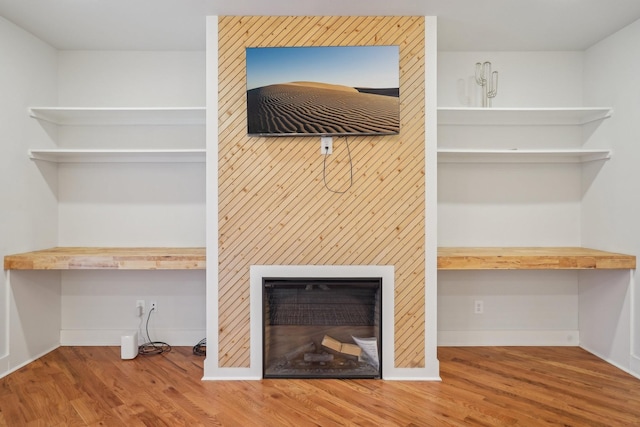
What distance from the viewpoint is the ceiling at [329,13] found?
256cm

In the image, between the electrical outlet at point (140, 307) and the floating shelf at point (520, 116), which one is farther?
the electrical outlet at point (140, 307)

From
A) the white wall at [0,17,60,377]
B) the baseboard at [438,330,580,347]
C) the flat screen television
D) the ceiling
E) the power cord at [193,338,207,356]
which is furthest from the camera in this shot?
the baseboard at [438,330,580,347]

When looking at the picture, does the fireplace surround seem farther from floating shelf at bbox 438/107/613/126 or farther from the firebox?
floating shelf at bbox 438/107/613/126

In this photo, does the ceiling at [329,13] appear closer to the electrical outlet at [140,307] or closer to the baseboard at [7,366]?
the electrical outlet at [140,307]

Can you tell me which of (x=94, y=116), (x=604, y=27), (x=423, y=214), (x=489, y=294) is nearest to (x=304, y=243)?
(x=423, y=214)

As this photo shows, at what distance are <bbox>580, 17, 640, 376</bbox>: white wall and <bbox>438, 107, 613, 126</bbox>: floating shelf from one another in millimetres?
147

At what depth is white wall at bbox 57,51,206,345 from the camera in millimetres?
3391

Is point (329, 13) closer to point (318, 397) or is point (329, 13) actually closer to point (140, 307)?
point (318, 397)

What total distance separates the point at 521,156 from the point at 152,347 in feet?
12.2

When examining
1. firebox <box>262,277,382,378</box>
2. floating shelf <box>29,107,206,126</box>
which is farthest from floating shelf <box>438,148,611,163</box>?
floating shelf <box>29,107,206,126</box>

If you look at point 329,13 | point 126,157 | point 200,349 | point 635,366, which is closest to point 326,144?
point 329,13

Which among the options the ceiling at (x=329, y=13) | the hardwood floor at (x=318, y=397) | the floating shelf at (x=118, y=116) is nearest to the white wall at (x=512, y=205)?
the ceiling at (x=329, y=13)

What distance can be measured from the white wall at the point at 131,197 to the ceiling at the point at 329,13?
0.24 m

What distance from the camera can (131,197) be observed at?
3.42 meters
